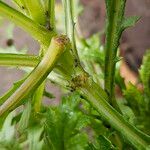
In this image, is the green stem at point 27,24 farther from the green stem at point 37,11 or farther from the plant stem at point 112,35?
the plant stem at point 112,35

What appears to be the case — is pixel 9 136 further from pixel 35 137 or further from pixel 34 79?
pixel 34 79

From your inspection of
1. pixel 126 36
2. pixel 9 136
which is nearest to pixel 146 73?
pixel 9 136

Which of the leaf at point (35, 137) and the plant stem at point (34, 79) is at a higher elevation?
the plant stem at point (34, 79)

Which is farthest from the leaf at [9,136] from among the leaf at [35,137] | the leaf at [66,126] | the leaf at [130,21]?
the leaf at [130,21]

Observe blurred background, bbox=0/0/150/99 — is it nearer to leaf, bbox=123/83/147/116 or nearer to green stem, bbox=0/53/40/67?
leaf, bbox=123/83/147/116

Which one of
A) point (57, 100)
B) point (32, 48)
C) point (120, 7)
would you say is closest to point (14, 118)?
point (120, 7)

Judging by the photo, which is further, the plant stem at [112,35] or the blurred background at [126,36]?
the blurred background at [126,36]

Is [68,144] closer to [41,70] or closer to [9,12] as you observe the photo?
[41,70]
